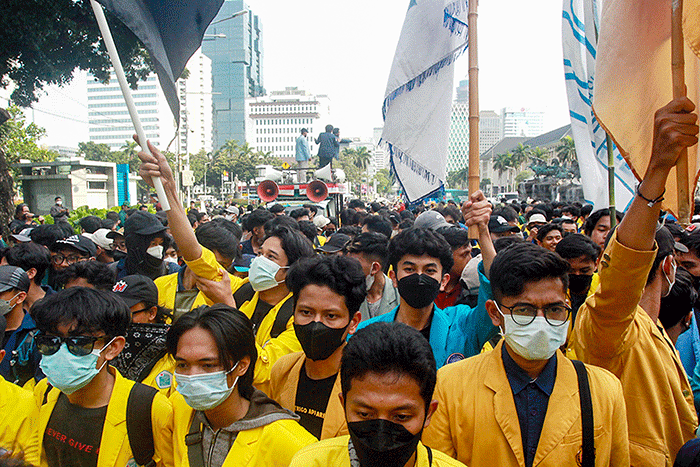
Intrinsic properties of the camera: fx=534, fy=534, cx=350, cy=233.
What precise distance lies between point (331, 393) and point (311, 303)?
1.45ft

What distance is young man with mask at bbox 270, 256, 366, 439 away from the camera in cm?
249

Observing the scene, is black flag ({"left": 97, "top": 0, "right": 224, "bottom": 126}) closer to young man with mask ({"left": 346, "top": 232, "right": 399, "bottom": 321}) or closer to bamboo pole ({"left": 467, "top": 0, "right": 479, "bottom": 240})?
bamboo pole ({"left": 467, "top": 0, "right": 479, "bottom": 240})

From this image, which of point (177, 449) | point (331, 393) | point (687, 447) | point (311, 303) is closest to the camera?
point (687, 447)

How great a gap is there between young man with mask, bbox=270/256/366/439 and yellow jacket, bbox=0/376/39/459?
43.7 inches

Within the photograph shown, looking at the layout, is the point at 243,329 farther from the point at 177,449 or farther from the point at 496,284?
the point at 496,284

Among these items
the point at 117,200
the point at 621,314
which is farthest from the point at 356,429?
the point at 117,200

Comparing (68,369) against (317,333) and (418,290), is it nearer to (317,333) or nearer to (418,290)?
(317,333)

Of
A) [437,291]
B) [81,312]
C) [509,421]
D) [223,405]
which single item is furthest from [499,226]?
[81,312]

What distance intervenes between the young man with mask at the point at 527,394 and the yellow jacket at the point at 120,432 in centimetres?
115

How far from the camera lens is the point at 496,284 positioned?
2316mm

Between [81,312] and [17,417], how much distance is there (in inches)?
21.8

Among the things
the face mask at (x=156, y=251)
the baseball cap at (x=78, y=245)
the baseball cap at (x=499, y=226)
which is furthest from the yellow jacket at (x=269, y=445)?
the baseball cap at (x=499, y=226)

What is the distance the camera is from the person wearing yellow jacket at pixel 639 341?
75.8 inches

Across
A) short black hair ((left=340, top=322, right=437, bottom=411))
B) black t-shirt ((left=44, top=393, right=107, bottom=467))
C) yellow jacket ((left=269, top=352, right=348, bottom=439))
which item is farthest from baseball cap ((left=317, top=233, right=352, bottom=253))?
short black hair ((left=340, top=322, right=437, bottom=411))
